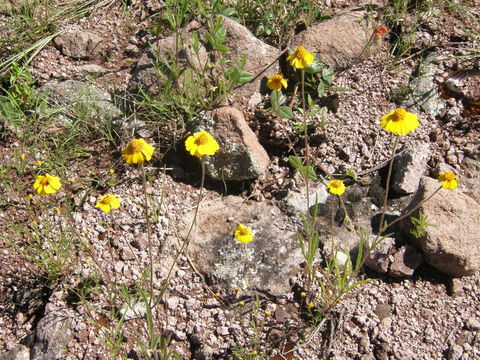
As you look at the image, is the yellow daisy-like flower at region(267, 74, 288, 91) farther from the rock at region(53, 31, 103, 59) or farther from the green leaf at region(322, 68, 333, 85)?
the rock at region(53, 31, 103, 59)

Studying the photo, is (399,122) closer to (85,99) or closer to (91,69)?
(85,99)

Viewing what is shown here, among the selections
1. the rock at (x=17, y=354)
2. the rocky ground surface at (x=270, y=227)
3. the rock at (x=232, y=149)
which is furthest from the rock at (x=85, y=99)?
the rock at (x=17, y=354)

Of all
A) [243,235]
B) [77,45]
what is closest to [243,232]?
[243,235]

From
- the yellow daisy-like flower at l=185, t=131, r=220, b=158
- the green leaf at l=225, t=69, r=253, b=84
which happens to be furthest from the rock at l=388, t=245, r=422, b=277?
the green leaf at l=225, t=69, r=253, b=84

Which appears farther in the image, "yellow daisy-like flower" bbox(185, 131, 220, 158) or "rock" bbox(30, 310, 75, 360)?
"rock" bbox(30, 310, 75, 360)

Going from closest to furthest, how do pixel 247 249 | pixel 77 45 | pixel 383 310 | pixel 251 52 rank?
1. pixel 383 310
2. pixel 247 249
3. pixel 251 52
4. pixel 77 45

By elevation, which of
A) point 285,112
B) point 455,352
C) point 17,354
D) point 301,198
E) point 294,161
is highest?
point 285,112
